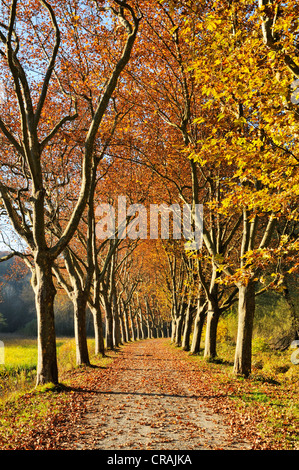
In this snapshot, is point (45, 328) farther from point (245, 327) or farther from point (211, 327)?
point (211, 327)

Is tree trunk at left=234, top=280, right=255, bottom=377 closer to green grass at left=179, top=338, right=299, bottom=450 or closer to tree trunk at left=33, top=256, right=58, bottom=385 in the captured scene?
green grass at left=179, top=338, right=299, bottom=450

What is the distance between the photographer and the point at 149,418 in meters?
6.57

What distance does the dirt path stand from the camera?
5.22 metres

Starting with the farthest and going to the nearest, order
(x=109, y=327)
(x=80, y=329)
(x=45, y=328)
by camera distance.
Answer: (x=109, y=327), (x=80, y=329), (x=45, y=328)

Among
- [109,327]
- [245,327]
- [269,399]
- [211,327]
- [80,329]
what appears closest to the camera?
[269,399]

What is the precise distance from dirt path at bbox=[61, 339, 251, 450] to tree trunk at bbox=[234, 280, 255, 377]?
1688mm

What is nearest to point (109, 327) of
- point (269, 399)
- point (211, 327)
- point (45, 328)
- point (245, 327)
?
point (211, 327)

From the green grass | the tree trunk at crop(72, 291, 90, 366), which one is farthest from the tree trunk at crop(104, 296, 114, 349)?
the green grass

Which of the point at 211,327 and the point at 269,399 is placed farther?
the point at 211,327

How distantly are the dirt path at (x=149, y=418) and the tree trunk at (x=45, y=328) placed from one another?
4.03 ft

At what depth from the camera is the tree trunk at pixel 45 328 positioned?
8500 mm

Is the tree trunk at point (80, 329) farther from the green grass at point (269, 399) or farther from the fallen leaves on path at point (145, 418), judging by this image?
the green grass at point (269, 399)

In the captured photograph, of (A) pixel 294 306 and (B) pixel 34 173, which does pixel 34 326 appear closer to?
(A) pixel 294 306

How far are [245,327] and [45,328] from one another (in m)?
6.08
